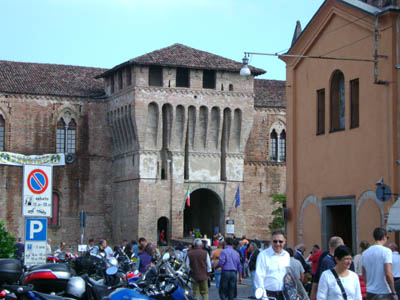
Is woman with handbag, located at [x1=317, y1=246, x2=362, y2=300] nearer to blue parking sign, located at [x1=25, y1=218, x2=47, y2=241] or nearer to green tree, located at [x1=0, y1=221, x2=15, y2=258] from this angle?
blue parking sign, located at [x1=25, y1=218, x2=47, y2=241]

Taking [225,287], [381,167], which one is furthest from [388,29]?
[225,287]

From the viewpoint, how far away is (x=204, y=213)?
52.9 metres

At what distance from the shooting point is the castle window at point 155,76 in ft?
162

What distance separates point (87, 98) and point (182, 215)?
8.78 meters

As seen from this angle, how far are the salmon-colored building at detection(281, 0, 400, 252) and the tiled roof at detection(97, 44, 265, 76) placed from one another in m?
22.1

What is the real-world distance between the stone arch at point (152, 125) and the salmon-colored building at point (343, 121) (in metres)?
22.7

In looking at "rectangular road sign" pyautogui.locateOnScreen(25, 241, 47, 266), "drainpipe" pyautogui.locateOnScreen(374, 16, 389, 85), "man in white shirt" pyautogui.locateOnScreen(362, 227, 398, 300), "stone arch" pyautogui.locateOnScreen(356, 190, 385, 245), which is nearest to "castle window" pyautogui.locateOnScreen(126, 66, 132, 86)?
"stone arch" pyautogui.locateOnScreen(356, 190, 385, 245)

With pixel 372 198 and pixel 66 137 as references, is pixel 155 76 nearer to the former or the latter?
pixel 66 137

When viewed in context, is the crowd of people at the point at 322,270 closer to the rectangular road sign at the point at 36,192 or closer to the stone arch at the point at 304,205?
the rectangular road sign at the point at 36,192

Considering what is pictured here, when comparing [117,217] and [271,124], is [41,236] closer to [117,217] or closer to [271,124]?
[117,217]

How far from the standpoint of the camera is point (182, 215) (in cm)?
4925

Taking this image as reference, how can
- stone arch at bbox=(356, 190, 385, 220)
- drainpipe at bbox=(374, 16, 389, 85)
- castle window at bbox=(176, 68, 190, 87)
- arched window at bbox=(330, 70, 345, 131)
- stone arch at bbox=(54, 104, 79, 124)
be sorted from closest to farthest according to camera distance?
drainpipe at bbox=(374, 16, 389, 85) → stone arch at bbox=(356, 190, 385, 220) → arched window at bbox=(330, 70, 345, 131) → castle window at bbox=(176, 68, 190, 87) → stone arch at bbox=(54, 104, 79, 124)

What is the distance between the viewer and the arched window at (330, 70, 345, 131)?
24197mm

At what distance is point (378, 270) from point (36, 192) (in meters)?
6.62
